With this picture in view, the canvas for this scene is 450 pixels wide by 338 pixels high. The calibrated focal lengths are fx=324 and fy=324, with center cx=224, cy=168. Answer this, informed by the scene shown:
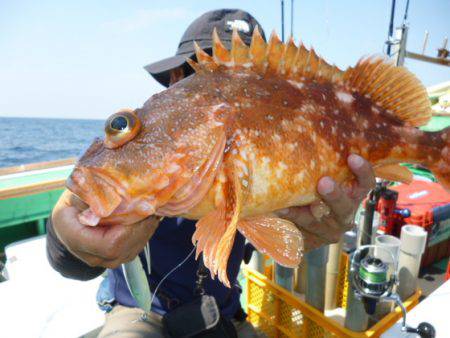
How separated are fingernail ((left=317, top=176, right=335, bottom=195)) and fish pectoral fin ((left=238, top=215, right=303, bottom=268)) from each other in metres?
0.25

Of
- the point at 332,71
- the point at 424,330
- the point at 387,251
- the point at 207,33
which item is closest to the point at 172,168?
the point at 332,71

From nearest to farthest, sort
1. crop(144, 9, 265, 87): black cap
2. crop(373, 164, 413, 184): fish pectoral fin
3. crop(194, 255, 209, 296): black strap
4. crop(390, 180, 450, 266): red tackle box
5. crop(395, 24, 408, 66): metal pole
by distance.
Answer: crop(373, 164, 413, 184): fish pectoral fin → crop(194, 255, 209, 296): black strap → crop(144, 9, 265, 87): black cap → crop(395, 24, 408, 66): metal pole → crop(390, 180, 450, 266): red tackle box

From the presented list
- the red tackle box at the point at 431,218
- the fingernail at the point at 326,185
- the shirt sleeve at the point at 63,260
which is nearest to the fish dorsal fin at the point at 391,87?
the fingernail at the point at 326,185

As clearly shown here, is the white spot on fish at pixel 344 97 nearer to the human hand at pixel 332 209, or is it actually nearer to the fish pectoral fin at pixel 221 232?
the human hand at pixel 332 209

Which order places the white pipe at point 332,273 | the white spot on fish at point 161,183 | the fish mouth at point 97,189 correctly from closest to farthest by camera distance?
the fish mouth at point 97,189, the white spot on fish at point 161,183, the white pipe at point 332,273

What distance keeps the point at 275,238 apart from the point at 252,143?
44 cm

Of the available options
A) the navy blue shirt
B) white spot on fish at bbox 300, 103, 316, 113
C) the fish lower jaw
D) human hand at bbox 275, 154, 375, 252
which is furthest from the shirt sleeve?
white spot on fish at bbox 300, 103, 316, 113

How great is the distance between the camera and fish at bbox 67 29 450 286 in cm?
120

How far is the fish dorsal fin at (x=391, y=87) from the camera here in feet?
5.83

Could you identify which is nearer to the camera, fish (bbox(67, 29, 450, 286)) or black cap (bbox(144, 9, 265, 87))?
fish (bbox(67, 29, 450, 286))

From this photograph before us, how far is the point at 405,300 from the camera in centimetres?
298

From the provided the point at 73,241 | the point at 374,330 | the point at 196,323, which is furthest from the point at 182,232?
the point at 374,330

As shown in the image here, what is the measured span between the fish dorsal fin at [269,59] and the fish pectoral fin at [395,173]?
597mm

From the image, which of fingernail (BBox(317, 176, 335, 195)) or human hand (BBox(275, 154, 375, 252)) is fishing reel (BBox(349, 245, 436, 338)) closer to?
human hand (BBox(275, 154, 375, 252))
